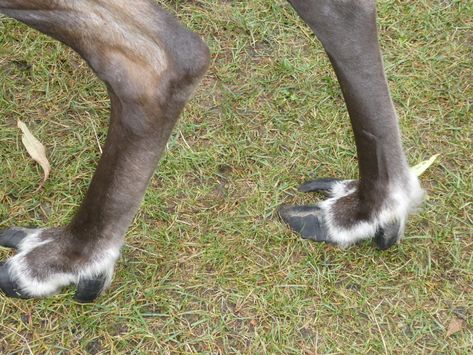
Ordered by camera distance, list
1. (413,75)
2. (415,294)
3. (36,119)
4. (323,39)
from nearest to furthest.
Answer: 1. (323,39)
2. (415,294)
3. (36,119)
4. (413,75)

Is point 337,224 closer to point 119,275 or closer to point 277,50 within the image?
point 119,275

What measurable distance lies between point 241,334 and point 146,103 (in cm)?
112

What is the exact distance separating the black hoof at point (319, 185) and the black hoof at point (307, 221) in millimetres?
137

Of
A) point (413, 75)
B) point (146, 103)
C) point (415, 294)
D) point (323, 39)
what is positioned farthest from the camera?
point (413, 75)

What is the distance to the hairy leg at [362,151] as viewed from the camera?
3.31 metres

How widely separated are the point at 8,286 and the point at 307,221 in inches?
54.6

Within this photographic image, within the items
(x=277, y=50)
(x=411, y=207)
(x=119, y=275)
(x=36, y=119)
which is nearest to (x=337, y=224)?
(x=411, y=207)

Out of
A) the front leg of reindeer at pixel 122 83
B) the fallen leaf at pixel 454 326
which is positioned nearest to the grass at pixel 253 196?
the fallen leaf at pixel 454 326

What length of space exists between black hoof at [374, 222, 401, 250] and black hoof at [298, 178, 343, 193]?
0.37 m

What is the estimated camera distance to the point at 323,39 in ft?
11.0

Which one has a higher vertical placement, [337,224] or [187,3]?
[187,3]

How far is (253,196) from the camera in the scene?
152 inches

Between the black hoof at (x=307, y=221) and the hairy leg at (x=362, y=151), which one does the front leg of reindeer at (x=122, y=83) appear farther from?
the black hoof at (x=307, y=221)

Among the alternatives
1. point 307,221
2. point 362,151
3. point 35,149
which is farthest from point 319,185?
point 35,149
